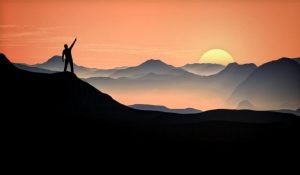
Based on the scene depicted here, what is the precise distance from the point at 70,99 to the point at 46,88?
2861 millimetres

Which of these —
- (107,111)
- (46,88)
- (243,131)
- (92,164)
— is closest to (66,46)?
(46,88)

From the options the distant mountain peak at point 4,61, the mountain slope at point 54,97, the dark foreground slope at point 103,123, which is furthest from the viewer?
the distant mountain peak at point 4,61

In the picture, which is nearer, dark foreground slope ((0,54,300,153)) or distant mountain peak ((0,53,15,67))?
dark foreground slope ((0,54,300,153))

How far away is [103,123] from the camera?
4931cm

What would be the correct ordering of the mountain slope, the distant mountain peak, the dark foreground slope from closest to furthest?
the dark foreground slope → the mountain slope → the distant mountain peak

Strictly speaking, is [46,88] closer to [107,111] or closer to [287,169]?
[107,111]

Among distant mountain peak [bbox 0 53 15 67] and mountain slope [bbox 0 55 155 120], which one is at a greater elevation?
distant mountain peak [bbox 0 53 15 67]

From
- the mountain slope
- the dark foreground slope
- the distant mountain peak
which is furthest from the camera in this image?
the distant mountain peak

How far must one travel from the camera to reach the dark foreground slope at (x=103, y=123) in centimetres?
4438

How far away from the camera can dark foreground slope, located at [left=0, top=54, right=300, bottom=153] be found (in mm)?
44375

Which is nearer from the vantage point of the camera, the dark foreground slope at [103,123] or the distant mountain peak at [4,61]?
the dark foreground slope at [103,123]

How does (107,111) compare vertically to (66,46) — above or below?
below

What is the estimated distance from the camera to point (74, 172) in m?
37.1

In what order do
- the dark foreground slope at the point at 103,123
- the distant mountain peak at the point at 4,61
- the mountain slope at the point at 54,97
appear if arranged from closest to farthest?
the dark foreground slope at the point at 103,123 → the mountain slope at the point at 54,97 → the distant mountain peak at the point at 4,61
